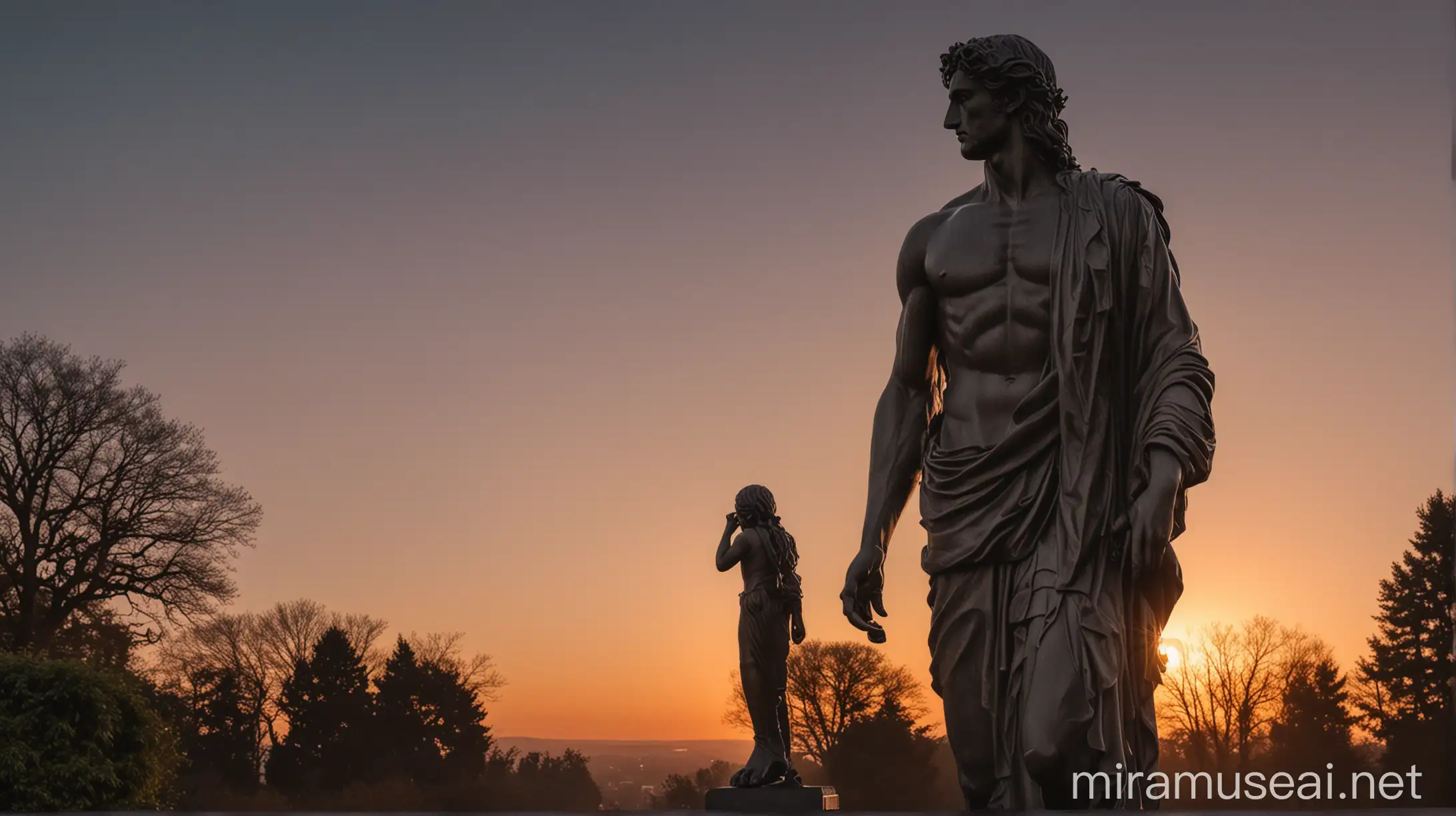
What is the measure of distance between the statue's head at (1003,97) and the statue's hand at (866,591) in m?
1.35

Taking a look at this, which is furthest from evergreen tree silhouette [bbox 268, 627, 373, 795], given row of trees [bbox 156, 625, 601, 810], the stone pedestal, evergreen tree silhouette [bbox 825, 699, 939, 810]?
the stone pedestal

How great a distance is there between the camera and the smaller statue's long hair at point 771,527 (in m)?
15.7

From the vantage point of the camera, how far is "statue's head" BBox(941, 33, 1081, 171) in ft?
16.0

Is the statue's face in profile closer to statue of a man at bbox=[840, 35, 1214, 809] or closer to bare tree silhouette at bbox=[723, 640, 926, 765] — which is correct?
statue of a man at bbox=[840, 35, 1214, 809]

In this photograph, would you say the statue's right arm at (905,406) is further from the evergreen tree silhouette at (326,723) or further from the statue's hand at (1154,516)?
the evergreen tree silhouette at (326,723)

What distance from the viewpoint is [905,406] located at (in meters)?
5.16

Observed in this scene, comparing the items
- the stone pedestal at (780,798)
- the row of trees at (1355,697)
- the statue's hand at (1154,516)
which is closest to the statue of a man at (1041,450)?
the statue's hand at (1154,516)

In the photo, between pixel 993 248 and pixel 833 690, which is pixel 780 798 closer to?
pixel 993 248

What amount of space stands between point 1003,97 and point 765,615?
11213 millimetres

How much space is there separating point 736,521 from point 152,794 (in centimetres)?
1545

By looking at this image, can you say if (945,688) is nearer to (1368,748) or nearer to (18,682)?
(18,682)

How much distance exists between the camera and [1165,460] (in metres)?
4.30

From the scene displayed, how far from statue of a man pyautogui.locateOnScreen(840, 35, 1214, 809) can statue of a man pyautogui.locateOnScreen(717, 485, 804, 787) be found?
34.8 feet

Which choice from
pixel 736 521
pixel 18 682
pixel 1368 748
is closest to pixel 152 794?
pixel 18 682
